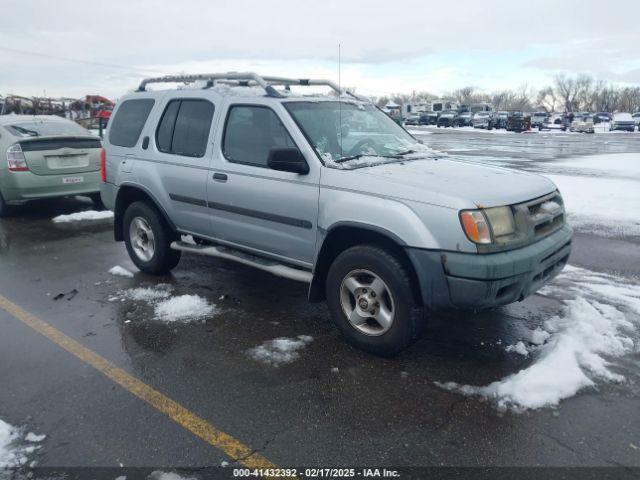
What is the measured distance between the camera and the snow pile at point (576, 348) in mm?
3434

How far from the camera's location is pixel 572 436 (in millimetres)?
3018

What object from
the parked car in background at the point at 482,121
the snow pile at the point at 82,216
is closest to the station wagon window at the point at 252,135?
the snow pile at the point at 82,216

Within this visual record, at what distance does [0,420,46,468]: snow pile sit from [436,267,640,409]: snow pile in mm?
2507

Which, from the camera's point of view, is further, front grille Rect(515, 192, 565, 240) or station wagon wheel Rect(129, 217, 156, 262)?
station wagon wheel Rect(129, 217, 156, 262)

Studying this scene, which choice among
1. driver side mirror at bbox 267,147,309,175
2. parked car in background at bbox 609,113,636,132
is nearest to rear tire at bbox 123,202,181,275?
driver side mirror at bbox 267,147,309,175

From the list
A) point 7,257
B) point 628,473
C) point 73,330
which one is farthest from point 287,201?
point 7,257

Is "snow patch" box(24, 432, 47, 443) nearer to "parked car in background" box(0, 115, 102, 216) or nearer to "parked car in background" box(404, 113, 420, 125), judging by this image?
"parked car in background" box(0, 115, 102, 216)

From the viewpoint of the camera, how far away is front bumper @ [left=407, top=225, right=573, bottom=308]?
138 inches

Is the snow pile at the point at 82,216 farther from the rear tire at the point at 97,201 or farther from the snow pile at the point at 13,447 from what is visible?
the snow pile at the point at 13,447

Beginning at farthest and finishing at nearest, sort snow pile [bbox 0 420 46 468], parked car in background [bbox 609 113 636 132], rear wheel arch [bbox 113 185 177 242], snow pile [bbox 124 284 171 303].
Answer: parked car in background [bbox 609 113 636 132] → rear wheel arch [bbox 113 185 177 242] → snow pile [bbox 124 284 171 303] → snow pile [bbox 0 420 46 468]

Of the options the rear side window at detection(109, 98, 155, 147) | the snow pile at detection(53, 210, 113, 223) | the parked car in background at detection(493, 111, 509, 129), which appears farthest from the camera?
the parked car in background at detection(493, 111, 509, 129)

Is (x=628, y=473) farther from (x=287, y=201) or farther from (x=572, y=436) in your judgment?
(x=287, y=201)

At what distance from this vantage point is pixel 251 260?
4844 millimetres

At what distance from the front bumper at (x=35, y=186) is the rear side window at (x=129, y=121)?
3190 mm
